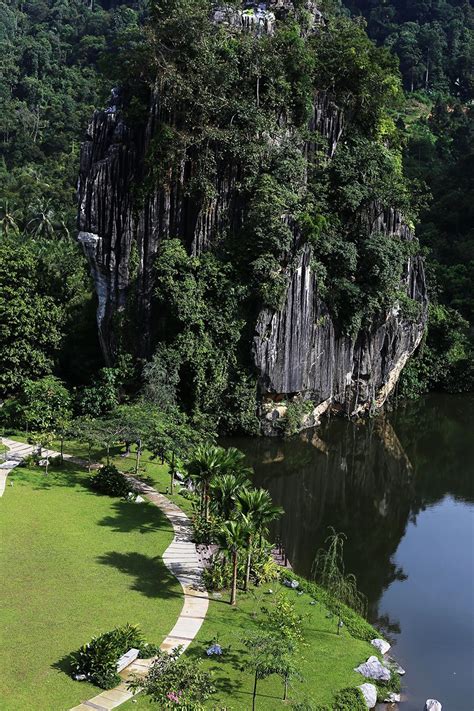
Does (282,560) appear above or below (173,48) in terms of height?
below

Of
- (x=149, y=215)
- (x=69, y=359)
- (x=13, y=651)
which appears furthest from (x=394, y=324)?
(x=13, y=651)

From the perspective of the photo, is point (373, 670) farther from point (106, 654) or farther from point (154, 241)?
point (154, 241)

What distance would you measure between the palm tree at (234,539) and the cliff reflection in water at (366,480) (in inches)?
147

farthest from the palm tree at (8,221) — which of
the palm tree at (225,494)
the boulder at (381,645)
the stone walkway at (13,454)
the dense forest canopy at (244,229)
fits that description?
the boulder at (381,645)

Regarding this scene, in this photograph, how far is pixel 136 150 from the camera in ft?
101

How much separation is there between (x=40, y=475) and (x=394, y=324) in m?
20.2

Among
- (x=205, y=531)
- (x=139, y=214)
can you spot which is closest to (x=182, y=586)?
(x=205, y=531)

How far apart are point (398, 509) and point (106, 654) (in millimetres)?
14456

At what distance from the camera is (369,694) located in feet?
43.7

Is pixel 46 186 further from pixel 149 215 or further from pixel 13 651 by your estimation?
pixel 13 651

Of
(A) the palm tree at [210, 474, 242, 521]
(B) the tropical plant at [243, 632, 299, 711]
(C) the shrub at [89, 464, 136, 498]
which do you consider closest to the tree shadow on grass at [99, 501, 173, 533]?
(C) the shrub at [89, 464, 136, 498]

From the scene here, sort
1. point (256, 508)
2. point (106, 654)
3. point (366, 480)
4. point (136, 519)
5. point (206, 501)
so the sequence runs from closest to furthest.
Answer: point (106, 654) < point (256, 508) < point (206, 501) < point (136, 519) < point (366, 480)

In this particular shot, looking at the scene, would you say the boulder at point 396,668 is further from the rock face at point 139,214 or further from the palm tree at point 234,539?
the rock face at point 139,214

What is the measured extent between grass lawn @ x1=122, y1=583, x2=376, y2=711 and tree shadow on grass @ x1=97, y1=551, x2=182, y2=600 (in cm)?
116
